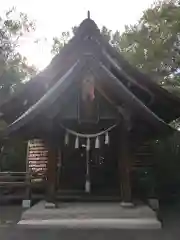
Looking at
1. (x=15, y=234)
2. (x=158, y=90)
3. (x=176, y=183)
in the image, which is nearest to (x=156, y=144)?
(x=176, y=183)

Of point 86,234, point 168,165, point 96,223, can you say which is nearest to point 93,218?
point 96,223

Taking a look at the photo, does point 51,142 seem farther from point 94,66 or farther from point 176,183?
point 176,183

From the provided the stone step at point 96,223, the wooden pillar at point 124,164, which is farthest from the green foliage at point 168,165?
the stone step at point 96,223

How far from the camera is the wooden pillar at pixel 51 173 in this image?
8945mm

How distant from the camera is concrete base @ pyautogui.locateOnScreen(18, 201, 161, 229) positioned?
788 cm

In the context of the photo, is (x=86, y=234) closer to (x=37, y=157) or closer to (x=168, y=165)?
(x=37, y=157)

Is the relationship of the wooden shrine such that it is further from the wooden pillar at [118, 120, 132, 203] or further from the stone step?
the stone step

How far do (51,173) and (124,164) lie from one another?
176cm

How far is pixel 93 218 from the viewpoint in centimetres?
819

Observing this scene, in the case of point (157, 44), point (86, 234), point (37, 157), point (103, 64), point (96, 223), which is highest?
point (157, 44)

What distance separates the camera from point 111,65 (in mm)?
10875

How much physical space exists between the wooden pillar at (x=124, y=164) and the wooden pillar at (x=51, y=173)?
1.59 m

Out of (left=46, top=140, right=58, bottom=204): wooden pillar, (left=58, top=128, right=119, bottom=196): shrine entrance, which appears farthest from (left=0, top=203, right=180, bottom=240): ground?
(left=58, top=128, right=119, bottom=196): shrine entrance

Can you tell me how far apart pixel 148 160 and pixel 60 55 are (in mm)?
4722
